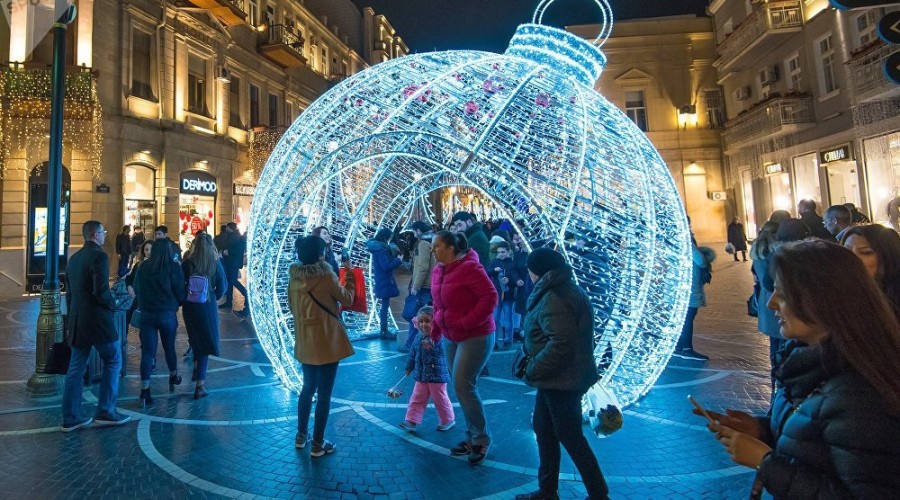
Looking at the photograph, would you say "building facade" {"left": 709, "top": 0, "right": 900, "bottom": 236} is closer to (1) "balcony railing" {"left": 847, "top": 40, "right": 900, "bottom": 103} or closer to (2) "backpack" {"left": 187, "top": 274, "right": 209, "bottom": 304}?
(1) "balcony railing" {"left": 847, "top": 40, "right": 900, "bottom": 103}

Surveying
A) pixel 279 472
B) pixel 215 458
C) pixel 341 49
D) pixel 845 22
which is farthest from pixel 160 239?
pixel 341 49

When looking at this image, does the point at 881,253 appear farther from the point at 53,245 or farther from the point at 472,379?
the point at 53,245

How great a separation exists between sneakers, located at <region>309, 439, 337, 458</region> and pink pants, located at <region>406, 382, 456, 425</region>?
716 mm

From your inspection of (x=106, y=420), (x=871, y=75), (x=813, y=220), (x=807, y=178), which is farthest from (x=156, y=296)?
(x=807, y=178)

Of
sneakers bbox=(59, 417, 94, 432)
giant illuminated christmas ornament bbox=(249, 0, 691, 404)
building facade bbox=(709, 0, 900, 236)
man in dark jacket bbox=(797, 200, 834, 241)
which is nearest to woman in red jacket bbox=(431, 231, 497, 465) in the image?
giant illuminated christmas ornament bbox=(249, 0, 691, 404)

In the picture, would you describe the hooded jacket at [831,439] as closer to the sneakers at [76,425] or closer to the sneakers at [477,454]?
the sneakers at [477,454]

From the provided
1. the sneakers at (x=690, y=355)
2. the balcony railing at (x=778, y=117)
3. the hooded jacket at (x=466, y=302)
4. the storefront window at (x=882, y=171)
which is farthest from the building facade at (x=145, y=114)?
the storefront window at (x=882, y=171)

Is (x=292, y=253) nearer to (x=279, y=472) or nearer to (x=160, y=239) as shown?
(x=160, y=239)

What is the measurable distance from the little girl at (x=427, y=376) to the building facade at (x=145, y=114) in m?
15.0

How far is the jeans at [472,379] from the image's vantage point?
372 cm

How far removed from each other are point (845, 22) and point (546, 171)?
17644mm

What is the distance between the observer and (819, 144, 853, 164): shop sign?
16.6m

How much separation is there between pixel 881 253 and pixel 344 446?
13.1 feet

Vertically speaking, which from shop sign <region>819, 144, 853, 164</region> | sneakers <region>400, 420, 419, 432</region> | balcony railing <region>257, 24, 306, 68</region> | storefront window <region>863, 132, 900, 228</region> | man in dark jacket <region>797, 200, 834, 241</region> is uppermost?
balcony railing <region>257, 24, 306, 68</region>
